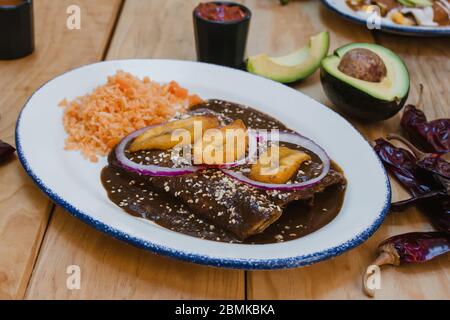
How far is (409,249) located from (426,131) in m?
0.71

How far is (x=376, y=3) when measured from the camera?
313 centimetres

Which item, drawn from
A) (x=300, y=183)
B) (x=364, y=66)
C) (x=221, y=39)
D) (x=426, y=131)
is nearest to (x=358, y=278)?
(x=300, y=183)

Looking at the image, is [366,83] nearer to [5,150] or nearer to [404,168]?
[404,168]

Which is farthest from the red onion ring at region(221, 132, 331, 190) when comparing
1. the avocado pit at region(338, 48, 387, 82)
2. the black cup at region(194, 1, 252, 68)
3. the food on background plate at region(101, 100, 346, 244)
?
the black cup at region(194, 1, 252, 68)

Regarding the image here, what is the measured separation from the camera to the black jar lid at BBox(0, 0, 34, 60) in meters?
2.54

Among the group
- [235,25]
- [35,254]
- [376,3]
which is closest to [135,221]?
→ [35,254]

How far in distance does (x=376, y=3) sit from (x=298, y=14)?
0.44m

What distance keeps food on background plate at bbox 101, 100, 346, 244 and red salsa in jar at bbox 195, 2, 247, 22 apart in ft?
2.47

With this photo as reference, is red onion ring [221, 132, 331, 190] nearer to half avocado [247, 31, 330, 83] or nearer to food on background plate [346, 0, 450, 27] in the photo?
half avocado [247, 31, 330, 83]

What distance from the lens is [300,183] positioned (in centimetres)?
179

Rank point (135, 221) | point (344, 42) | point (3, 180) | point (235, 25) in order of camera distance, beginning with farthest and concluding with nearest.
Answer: point (344, 42)
point (235, 25)
point (3, 180)
point (135, 221)

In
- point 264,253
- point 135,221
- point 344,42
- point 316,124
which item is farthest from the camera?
point 344,42

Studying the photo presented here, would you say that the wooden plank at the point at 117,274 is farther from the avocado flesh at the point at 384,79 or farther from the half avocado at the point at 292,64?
the half avocado at the point at 292,64

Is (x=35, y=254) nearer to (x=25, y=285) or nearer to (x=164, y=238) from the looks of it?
(x=25, y=285)
